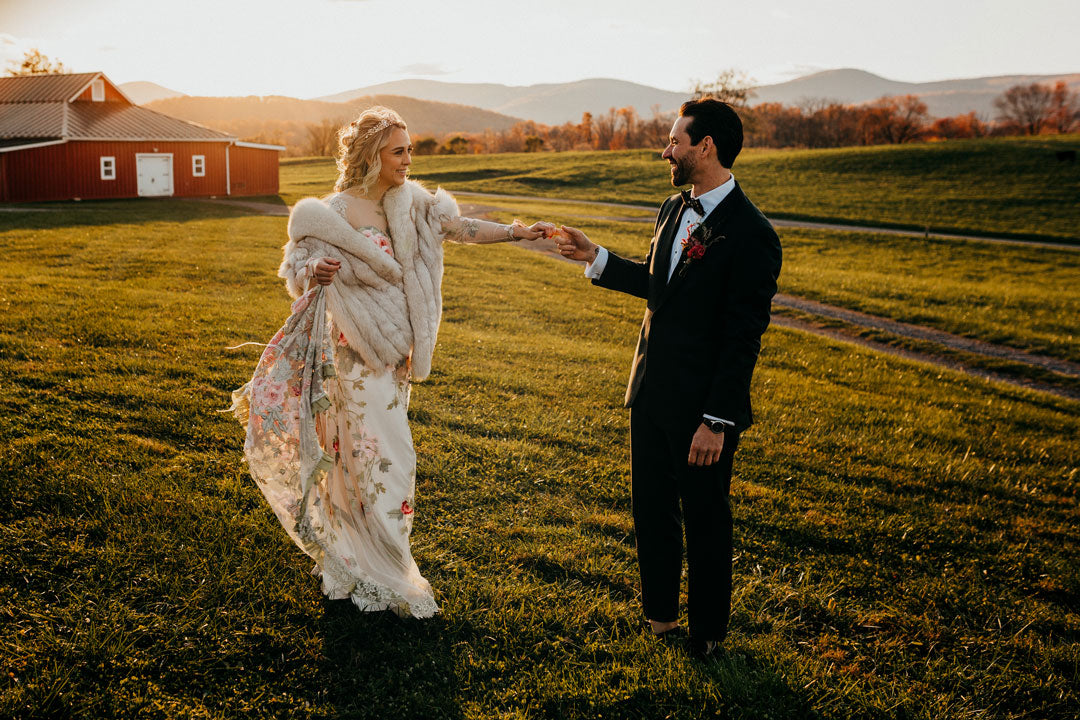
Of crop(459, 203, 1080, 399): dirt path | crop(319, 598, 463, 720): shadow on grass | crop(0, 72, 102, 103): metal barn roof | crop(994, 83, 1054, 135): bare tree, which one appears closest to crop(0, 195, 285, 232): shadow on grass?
crop(0, 72, 102, 103): metal barn roof

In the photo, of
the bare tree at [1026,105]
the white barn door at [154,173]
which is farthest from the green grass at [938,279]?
the bare tree at [1026,105]

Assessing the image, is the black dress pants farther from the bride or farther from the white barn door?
the white barn door

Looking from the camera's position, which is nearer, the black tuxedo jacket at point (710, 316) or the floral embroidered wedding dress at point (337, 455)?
the black tuxedo jacket at point (710, 316)

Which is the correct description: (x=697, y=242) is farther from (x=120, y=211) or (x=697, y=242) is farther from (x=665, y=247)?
(x=120, y=211)

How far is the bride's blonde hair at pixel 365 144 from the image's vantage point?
382 centimetres

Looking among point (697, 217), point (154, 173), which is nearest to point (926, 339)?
point (697, 217)

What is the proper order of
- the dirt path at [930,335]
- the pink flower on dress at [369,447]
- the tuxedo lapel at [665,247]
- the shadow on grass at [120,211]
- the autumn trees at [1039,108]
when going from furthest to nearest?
the autumn trees at [1039,108]
the shadow on grass at [120,211]
the dirt path at [930,335]
the pink flower on dress at [369,447]
the tuxedo lapel at [665,247]

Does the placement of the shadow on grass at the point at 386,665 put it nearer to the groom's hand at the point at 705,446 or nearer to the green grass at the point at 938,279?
the groom's hand at the point at 705,446

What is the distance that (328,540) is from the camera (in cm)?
400

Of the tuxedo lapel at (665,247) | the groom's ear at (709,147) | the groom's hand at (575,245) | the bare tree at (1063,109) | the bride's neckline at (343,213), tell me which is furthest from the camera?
the bare tree at (1063,109)

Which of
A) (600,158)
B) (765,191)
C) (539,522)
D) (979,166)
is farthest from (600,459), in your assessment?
(600,158)

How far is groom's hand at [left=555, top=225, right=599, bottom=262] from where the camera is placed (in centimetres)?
440

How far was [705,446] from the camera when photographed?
3.41 m

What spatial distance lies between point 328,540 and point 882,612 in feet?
11.8
